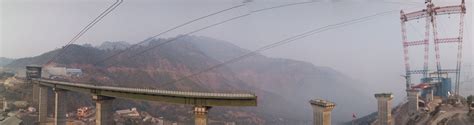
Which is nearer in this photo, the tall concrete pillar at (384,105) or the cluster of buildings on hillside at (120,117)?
the tall concrete pillar at (384,105)

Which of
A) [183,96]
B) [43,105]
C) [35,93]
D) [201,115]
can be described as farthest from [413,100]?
[35,93]

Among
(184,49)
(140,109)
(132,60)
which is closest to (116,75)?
(132,60)

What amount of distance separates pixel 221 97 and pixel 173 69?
7790cm

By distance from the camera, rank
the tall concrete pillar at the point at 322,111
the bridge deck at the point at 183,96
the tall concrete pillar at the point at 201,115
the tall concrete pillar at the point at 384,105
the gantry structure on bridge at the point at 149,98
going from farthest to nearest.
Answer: the tall concrete pillar at the point at 384,105 → the tall concrete pillar at the point at 322,111 → the tall concrete pillar at the point at 201,115 → the gantry structure on bridge at the point at 149,98 → the bridge deck at the point at 183,96

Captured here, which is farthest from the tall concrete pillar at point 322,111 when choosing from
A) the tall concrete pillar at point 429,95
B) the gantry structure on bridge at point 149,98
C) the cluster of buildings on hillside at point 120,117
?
the cluster of buildings on hillside at point 120,117

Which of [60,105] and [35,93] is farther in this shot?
[35,93]

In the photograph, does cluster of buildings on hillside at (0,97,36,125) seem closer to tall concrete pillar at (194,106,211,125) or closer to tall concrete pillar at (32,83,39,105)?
tall concrete pillar at (32,83,39,105)

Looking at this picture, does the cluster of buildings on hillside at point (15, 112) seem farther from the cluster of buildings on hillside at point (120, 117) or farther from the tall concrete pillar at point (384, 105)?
the tall concrete pillar at point (384, 105)

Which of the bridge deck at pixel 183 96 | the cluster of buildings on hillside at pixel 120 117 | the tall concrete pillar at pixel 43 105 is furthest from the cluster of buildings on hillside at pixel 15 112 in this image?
the bridge deck at pixel 183 96

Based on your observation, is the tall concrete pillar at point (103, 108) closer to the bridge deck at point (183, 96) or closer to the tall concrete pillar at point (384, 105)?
the bridge deck at point (183, 96)

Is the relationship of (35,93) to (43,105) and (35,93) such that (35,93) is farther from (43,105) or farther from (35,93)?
(43,105)

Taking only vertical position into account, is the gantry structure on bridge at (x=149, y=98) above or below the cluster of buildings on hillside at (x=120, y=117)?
above

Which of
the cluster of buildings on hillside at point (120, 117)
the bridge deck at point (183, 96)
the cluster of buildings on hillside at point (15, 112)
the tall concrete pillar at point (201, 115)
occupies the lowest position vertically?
the cluster of buildings on hillside at point (120, 117)

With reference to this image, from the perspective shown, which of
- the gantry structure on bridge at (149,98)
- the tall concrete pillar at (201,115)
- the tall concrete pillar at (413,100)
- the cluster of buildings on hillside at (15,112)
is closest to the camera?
the gantry structure on bridge at (149,98)
